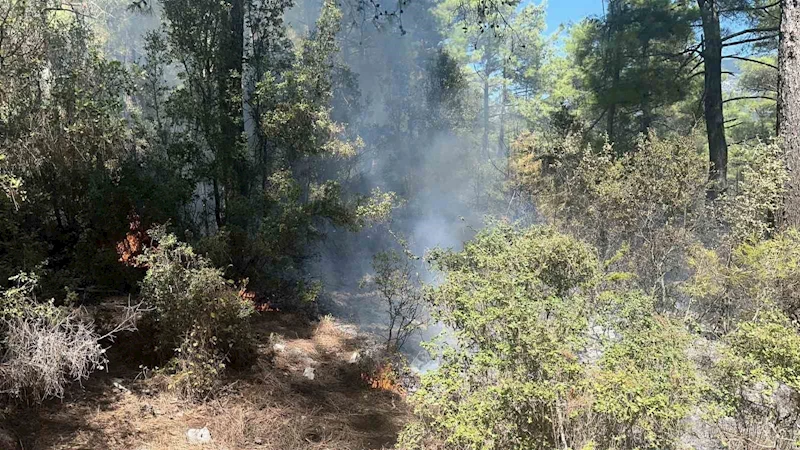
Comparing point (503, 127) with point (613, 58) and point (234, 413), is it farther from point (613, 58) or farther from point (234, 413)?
point (234, 413)

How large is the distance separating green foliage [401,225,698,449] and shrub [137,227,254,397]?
229cm

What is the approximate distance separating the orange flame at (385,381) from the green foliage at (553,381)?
8.73 ft

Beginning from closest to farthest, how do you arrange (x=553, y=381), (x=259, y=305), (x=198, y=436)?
(x=553, y=381), (x=198, y=436), (x=259, y=305)

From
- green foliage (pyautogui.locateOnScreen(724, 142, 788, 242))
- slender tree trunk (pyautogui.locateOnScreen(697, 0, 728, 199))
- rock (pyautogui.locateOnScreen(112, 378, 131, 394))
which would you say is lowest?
rock (pyautogui.locateOnScreen(112, 378, 131, 394))

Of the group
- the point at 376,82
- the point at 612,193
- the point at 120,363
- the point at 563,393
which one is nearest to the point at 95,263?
the point at 120,363

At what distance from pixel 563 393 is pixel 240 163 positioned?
6.55m

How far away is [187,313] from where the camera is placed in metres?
4.26

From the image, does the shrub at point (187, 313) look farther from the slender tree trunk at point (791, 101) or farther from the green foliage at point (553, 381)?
the slender tree trunk at point (791, 101)

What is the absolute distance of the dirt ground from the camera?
3389 mm

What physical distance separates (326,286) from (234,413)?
807 centimetres

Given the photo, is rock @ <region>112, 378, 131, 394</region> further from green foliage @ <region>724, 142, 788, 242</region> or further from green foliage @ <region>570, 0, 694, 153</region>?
green foliage @ <region>570, 0, 694, 153</region>

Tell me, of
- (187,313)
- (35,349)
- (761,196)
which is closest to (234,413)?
(187,313)

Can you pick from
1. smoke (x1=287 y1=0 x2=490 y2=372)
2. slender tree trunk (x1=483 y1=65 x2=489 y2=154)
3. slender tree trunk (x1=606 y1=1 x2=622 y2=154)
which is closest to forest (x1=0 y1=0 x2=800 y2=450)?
slender tree trunk (x1=606 y1=1 x2=622 y2=154)

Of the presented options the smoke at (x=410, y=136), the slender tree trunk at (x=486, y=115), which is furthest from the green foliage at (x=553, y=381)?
the slender tree trunk at (x=486, y=115)
